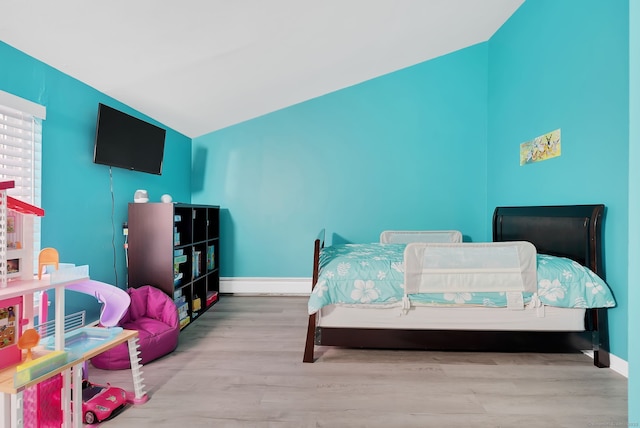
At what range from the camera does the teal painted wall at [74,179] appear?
1.83 metres

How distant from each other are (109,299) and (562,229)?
304 centimetres

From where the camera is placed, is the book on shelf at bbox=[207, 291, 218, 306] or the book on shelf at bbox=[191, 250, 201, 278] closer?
the book on shelf at bbox=[191, 250, 201, 278]

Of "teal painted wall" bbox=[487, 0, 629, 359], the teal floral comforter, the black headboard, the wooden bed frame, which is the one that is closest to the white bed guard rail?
the teal floral comforter

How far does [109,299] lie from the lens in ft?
5.23

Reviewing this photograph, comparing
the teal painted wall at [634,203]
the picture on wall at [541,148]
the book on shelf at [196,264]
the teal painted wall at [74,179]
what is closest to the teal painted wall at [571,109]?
the picture on wall at [541,148]

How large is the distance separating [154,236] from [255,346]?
1240 millimetres

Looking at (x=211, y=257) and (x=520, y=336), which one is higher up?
(x=211, y=257)

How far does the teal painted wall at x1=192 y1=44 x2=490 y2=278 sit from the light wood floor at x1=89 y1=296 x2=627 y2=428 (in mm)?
1571

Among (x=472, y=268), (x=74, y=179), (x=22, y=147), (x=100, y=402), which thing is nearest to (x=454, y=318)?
A: (x=472, y=268)

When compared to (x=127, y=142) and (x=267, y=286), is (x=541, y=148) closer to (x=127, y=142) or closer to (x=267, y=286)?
(x=267, y=286)

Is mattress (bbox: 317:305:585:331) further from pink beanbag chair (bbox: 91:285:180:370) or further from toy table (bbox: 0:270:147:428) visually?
toy table (bbox: 0:270:147:428)

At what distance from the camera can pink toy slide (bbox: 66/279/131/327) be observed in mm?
1568

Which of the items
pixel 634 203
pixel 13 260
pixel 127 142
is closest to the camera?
pixel 634 203

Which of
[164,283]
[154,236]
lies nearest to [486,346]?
[164,283]
